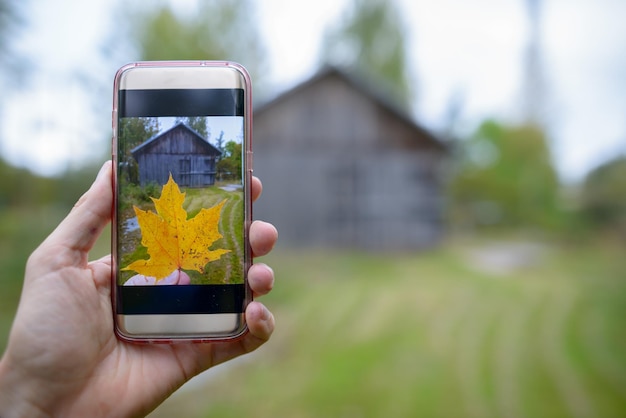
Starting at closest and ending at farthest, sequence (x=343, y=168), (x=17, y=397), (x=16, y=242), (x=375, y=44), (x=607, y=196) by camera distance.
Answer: (x=17, y=397) → (x=16, y=242) → (x=343, y=168) → (x=607, y=196) → (x=375, y=44)

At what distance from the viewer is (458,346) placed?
3148 millimetres

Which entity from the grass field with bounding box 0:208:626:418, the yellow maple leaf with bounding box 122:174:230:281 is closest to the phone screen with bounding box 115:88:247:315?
the yellow maple leaf with bounding box 122:174:230:281

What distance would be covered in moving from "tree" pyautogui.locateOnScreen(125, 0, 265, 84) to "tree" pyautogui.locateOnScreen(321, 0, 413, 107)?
4873mm

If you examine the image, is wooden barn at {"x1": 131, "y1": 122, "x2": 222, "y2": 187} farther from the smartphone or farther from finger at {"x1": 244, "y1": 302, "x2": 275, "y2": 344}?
finger at {"x1": 244, "y1": 302, "x2": 275, "y2": 344}

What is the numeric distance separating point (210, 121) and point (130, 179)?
20 cm

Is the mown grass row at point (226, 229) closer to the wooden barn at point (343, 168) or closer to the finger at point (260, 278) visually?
Answer: the finger at point (260, 278)

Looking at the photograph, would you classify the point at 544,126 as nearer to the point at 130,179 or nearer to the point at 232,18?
the point at 232,18

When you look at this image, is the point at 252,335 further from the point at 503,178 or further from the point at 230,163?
the point at 503,178

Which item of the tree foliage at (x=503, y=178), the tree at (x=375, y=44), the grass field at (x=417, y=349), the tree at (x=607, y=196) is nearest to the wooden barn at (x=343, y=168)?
the grass field at (x=417, y=349)

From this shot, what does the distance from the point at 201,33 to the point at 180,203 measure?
12.0 feet

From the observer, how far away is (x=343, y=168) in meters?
7.00

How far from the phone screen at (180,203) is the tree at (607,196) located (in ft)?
23.0

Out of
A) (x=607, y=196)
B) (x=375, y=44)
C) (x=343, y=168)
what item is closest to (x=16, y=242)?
(x=343, y=168)

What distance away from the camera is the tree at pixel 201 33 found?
3.53m
